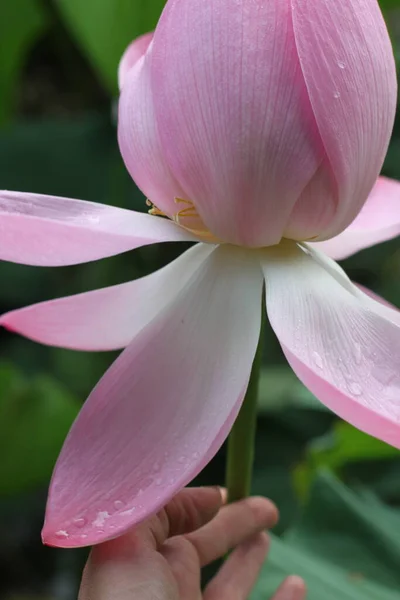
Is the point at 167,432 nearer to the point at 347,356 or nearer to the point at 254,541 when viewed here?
the point at 347,356

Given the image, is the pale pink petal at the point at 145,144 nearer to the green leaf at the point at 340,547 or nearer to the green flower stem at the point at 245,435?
the green flower stem at the point at 245,435

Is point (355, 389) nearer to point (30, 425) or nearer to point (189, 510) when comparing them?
point (189, 510)

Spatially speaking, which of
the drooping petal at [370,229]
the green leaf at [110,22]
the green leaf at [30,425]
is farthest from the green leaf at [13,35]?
the drooping petal at [370,229]

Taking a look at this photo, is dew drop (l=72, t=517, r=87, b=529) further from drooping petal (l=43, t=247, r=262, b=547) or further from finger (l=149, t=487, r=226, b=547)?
finger (l=149, t=487, r=226, b=547)

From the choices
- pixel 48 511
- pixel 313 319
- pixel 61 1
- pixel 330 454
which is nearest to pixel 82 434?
pixel 48 511

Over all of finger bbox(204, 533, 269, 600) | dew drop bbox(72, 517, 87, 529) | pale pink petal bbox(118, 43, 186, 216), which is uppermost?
pale pink petal bbox(118, 43, 186, 216)

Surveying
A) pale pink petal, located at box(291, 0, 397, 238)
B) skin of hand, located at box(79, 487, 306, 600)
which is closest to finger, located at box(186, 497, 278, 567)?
skin of hand, located at box(79, 487, 306, 600)

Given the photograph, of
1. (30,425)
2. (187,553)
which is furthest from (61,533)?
(30,425)
